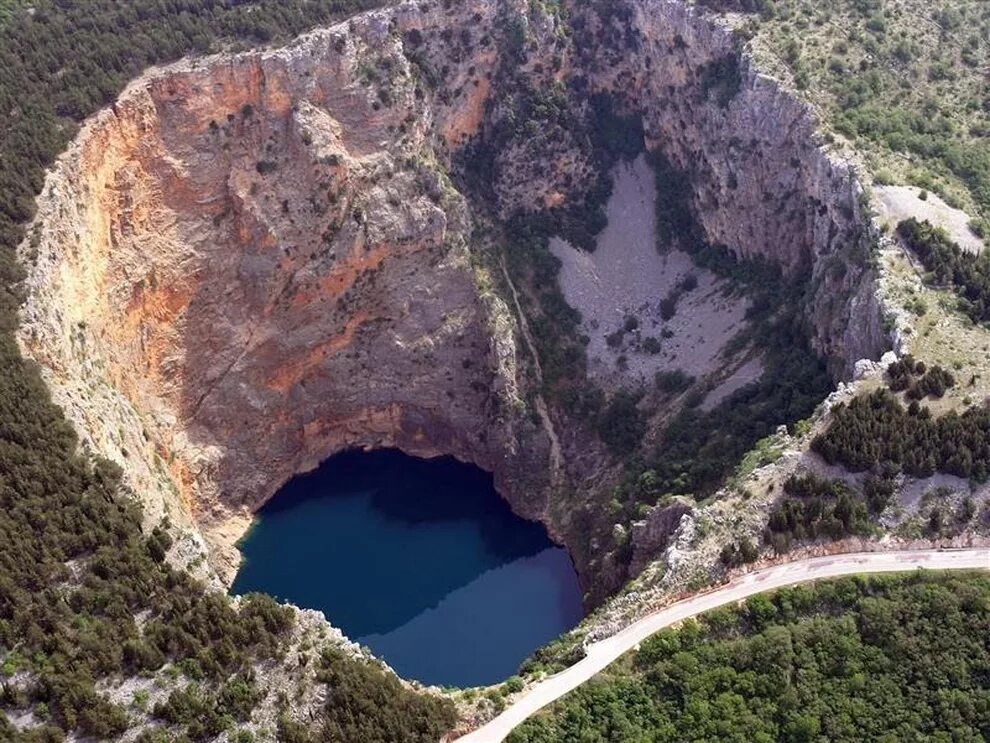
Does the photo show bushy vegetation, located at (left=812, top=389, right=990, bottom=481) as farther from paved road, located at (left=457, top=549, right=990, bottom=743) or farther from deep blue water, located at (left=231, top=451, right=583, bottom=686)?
deep blue water, located at (left=231, top=451, right=583, bottom=686)

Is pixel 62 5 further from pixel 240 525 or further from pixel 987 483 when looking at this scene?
pixel 987 483

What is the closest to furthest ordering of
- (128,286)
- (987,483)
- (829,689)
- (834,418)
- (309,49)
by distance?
1. (829,689)
2. (987,483)
3. (834,418)
4. (128,286)
5. (309,49)

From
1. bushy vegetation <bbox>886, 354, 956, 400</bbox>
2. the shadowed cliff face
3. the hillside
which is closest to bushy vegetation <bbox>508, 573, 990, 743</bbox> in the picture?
the hillside

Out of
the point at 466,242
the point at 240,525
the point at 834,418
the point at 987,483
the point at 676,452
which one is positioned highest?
the point at 466,242

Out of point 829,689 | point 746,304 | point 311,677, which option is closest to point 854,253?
point 746,304

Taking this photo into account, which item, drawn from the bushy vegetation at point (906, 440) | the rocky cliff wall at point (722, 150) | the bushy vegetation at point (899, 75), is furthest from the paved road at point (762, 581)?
the bushy vegetation at point (899, 75)

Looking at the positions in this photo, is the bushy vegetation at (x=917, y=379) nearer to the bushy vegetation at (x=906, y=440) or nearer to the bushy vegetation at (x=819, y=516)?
the bushy vegetation at (x=906, y=440)
